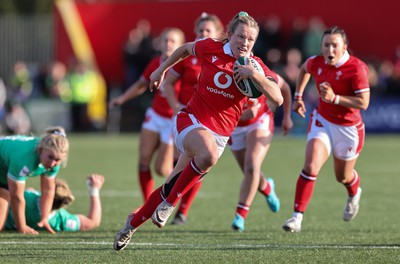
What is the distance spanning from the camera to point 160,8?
28.2 meters

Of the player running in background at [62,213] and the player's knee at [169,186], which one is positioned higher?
the player's knee at [169,186]

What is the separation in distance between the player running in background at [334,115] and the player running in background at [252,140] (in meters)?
0.24

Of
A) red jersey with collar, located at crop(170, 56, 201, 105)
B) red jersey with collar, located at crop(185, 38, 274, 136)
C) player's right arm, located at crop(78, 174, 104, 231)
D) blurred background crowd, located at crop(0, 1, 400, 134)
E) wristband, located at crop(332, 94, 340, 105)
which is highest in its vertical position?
red jersey with collar, located at crop(185, 38, 274, 136)

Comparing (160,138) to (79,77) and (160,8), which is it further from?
(160,8)

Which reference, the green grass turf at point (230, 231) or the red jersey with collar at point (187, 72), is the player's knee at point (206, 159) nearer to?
the green grass turf at point (230, 231)

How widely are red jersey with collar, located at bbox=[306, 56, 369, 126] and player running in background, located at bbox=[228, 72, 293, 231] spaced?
34 cm

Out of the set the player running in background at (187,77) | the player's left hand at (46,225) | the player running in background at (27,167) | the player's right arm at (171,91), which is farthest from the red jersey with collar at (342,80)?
the player's left hand at (46,225)

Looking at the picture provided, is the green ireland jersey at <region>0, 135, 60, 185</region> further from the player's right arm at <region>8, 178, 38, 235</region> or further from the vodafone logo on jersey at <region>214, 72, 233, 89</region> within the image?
the vodafone logo on jersey at <region>214, 72, 233, 89</region>

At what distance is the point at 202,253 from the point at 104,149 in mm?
12816

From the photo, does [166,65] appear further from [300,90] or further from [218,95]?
[300,90]

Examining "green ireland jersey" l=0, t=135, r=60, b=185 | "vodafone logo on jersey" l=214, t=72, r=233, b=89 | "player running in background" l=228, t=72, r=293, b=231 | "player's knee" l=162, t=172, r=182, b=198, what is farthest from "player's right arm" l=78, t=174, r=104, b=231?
"vodafone logo on jersey" l=214, t=72, r=233, b=89

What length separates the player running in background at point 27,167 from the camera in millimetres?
7836

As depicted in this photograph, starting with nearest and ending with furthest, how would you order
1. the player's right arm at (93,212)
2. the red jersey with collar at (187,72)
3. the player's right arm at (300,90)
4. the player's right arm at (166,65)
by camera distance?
the player's right arm at (166,65) < the player's right arm at (93,212) < the player's right arm at (300,90) < the red jersey with collar at (187,72)

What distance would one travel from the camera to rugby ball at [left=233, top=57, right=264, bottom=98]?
275 inches
